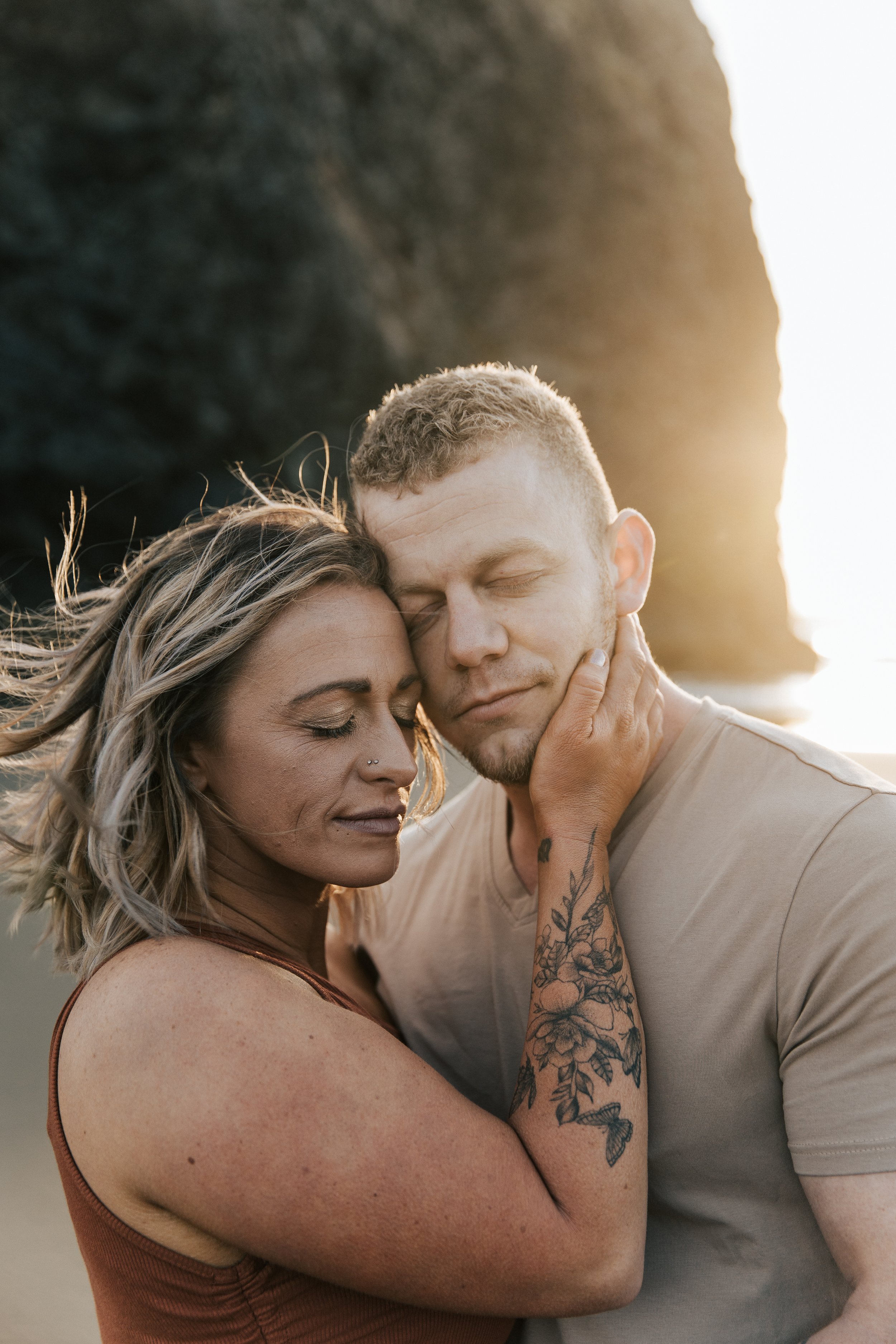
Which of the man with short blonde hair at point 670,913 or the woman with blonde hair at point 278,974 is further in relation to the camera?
the man with short blonde hair at point 670,913

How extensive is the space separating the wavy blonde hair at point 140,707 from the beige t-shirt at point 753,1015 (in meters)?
0.96

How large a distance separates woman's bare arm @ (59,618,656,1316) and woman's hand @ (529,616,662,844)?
44cm

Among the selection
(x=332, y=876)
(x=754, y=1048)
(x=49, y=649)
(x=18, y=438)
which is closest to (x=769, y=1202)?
(x=754, y=1048)

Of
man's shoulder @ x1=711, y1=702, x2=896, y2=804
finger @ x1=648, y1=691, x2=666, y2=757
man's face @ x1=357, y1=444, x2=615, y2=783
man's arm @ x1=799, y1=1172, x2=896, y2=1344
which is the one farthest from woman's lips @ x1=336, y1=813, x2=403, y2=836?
man's arm @ x1=799, y1=1172, x2=896, y2=1344

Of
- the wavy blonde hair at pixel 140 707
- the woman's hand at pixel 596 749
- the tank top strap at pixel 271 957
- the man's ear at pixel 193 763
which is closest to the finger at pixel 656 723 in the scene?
the woman's hand at pixel 596 749

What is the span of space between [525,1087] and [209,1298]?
67 centimetres

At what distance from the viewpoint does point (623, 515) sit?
8.61 feet

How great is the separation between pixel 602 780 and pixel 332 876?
65 cm

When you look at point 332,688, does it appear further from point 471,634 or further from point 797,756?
point 797,756

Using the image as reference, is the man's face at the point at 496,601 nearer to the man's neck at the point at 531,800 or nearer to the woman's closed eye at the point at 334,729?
the man's neck at the point at 531,800

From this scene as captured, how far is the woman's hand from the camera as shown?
2164mm

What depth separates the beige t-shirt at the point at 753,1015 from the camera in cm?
176

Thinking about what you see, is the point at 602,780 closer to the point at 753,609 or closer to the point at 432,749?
the point at 432,749

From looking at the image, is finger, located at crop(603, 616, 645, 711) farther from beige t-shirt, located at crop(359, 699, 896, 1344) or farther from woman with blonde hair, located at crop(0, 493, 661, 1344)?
beige t-shirt, located at crop(359, 699, 896, 1344)
